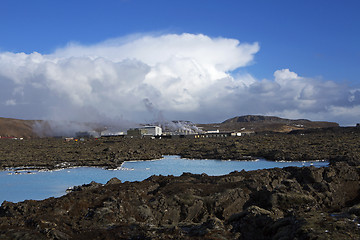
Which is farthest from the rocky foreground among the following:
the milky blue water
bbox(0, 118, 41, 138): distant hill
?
bbox(0, 118, 41, 138): distant hill

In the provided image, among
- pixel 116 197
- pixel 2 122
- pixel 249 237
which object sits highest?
pixel 2 122

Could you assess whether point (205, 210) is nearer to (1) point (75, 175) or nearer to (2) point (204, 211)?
(2) point (204, 211)

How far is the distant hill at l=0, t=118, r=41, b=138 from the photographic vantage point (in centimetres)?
12750

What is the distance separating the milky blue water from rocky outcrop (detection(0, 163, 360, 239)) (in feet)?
26.6

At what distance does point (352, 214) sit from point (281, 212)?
2510mm

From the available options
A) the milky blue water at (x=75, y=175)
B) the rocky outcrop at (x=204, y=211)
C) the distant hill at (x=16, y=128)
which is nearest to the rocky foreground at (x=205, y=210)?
the rocky outcrop at (x=204, y=211)

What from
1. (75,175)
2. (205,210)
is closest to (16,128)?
(75,175)

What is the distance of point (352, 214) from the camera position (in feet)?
29.1

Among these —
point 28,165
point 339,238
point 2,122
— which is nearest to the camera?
point 339,238

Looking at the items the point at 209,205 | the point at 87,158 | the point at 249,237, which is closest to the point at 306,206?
the point at 209,205

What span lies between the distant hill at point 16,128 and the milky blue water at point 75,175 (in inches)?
4290

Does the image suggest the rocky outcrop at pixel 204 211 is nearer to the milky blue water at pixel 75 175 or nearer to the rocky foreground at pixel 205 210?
the rocky foreground at pixel 205 210

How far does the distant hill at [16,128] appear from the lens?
127500mm

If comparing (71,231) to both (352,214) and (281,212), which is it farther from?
(352,214)
